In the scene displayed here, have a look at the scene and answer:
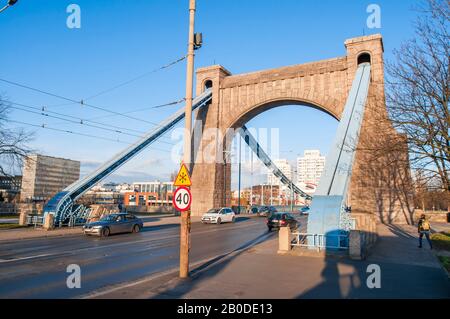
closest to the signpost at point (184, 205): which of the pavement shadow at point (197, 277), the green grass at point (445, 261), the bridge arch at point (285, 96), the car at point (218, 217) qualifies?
the pavement shadow at point (197, 277)

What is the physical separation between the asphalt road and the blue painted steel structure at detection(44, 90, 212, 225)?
315 inches

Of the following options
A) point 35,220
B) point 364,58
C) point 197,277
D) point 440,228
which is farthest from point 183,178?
point 364,58

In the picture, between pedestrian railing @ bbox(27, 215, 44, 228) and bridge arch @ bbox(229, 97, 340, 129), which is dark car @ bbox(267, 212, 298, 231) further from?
pedestrian railing @ bbox(27, 215, 44, 228)

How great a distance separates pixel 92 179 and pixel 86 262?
56.6ft

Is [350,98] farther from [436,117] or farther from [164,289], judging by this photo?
[164,289]

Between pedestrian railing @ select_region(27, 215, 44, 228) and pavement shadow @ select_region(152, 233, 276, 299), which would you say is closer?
pavement shadow @ select_region(152, 233, 276, 299)

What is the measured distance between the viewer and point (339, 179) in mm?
18875

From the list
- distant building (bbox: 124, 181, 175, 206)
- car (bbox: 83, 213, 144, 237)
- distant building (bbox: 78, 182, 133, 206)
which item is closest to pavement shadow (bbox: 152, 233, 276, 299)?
car (bbox: 83, 213, 144, 237)

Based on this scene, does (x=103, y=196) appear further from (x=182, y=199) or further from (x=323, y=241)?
(x=182, y=199)

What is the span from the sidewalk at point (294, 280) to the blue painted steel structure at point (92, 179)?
660 inches

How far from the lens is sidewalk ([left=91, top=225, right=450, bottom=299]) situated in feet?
25.0

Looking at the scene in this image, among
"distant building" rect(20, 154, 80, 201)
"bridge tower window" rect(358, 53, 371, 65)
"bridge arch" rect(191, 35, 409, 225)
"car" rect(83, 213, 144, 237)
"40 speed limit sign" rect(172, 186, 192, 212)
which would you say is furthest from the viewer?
"distant building" rect(20, 154, 80, 201)

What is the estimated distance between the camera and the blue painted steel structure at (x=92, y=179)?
2454cm
